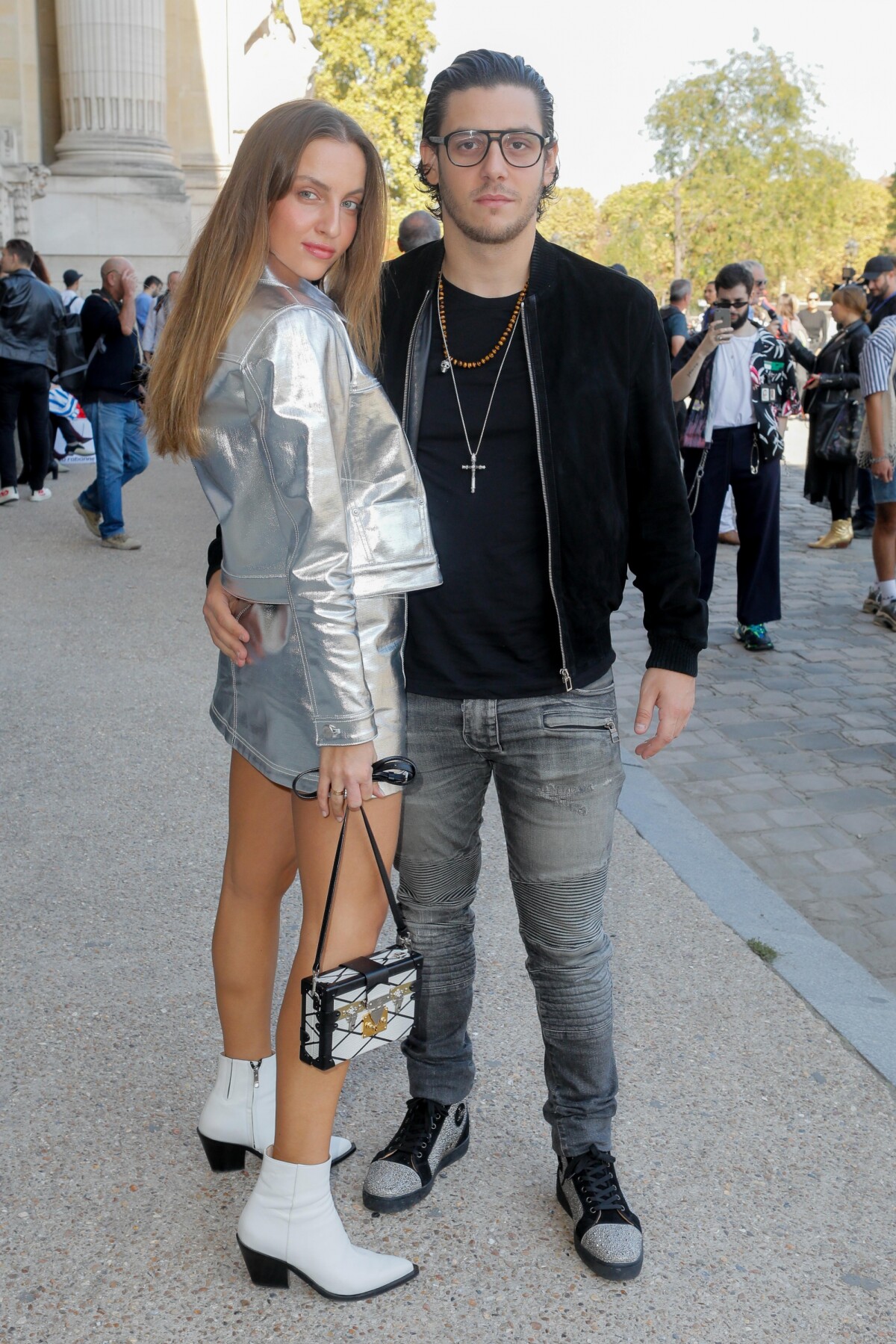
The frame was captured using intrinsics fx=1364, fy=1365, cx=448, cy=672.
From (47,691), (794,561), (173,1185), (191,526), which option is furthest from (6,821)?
(794,561)

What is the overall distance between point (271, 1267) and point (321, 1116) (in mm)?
322

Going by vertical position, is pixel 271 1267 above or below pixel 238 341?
below

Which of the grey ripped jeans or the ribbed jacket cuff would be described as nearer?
the grey ripped jeans

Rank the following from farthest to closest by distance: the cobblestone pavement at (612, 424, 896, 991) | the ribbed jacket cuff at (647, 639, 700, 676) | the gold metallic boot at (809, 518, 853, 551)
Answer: the gold metallic boot at (809, 518, 853, 551) < the cobblestone pavement at (612, 424, 896, 991) < the ribbed jacket cuff at (647, 639, 700, 676)

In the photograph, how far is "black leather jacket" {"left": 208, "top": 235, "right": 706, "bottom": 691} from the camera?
8.22ft

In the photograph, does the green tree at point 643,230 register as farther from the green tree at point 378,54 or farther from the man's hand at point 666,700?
the man's hand at point 666,700

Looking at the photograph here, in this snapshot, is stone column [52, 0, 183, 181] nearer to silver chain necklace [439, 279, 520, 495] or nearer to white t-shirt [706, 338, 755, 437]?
white t-shirt [706, 338, 755, 437]

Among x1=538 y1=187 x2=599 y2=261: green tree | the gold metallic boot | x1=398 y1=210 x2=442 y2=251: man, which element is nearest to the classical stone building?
the gold metallic boot

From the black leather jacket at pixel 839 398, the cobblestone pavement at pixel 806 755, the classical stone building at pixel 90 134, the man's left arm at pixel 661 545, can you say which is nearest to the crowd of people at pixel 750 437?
the cobblestone pavement at pixel 806 755

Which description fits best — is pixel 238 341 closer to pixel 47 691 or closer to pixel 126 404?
pixel 47 691

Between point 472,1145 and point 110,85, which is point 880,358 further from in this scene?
point 110,85

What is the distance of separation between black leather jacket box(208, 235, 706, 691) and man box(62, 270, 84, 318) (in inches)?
515

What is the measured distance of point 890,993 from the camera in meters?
3.92

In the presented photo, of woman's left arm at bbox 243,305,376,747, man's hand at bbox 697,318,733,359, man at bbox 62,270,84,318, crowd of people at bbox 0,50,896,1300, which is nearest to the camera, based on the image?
woman's left arm at bbox 243,305,376,747
